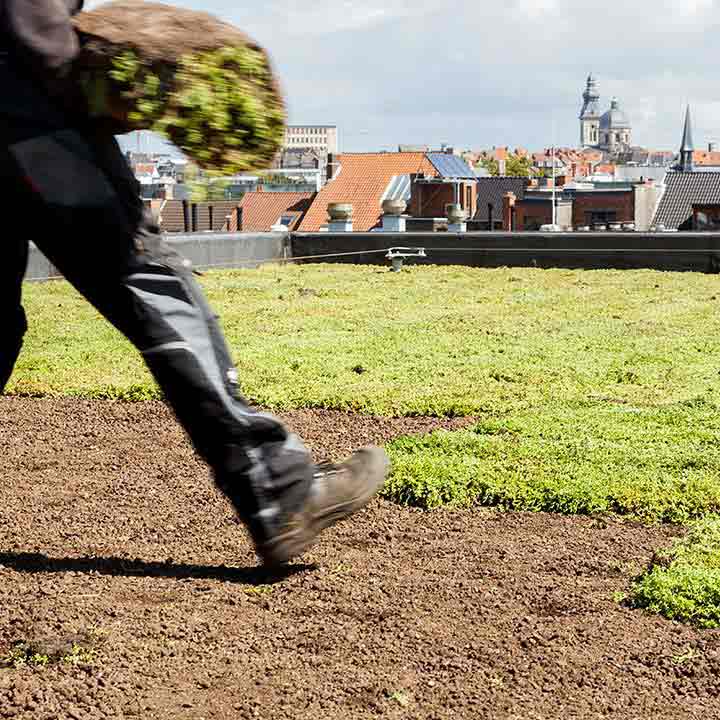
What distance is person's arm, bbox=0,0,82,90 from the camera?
2.24m

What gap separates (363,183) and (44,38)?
56.8m

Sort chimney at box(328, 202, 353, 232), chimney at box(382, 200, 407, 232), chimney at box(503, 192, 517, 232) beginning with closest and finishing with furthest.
→ chimney at box(328, 202, 353, 232)
chimney at box(382, 200, 407, 232)
chimney at box(503, 192, 517, 232)

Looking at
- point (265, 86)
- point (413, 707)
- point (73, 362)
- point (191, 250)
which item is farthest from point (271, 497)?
point (191, 250)

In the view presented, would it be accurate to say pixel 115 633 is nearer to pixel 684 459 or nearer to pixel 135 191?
pixel 135 191

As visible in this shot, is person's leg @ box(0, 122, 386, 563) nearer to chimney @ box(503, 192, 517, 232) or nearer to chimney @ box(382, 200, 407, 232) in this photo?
chimney @ box(382, 200, 407, 232)

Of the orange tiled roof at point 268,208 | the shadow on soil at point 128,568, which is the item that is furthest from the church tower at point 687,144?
the shadow on soil at point 128,568

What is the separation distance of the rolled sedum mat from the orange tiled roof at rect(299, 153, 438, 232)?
50.8m

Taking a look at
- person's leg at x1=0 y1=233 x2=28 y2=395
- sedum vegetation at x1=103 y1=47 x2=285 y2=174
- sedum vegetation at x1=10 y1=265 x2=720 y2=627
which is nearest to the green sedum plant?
sedum vegetation at x1=10 y1=265 x2=720 y2=627

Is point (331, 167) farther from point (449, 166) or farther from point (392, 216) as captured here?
point (392, 216)

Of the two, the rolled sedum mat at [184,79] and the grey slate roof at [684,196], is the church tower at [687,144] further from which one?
the rolled sedum mat at [184,79]

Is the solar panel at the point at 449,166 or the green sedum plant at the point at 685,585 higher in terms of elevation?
the solar panel at the point at 449,166

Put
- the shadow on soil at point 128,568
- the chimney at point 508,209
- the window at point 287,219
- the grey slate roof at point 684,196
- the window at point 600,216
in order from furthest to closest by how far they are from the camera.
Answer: the window at point 600,216 → the chimney at point 508,209 → the grey slate roof at point 684,196 → the window at point 287,219 → the shadow on soil at point 128,568

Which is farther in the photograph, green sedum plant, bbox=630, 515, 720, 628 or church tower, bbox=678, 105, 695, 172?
church tower, bbox=678, 105, 695, 172

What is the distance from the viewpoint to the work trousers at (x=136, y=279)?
2.31m
